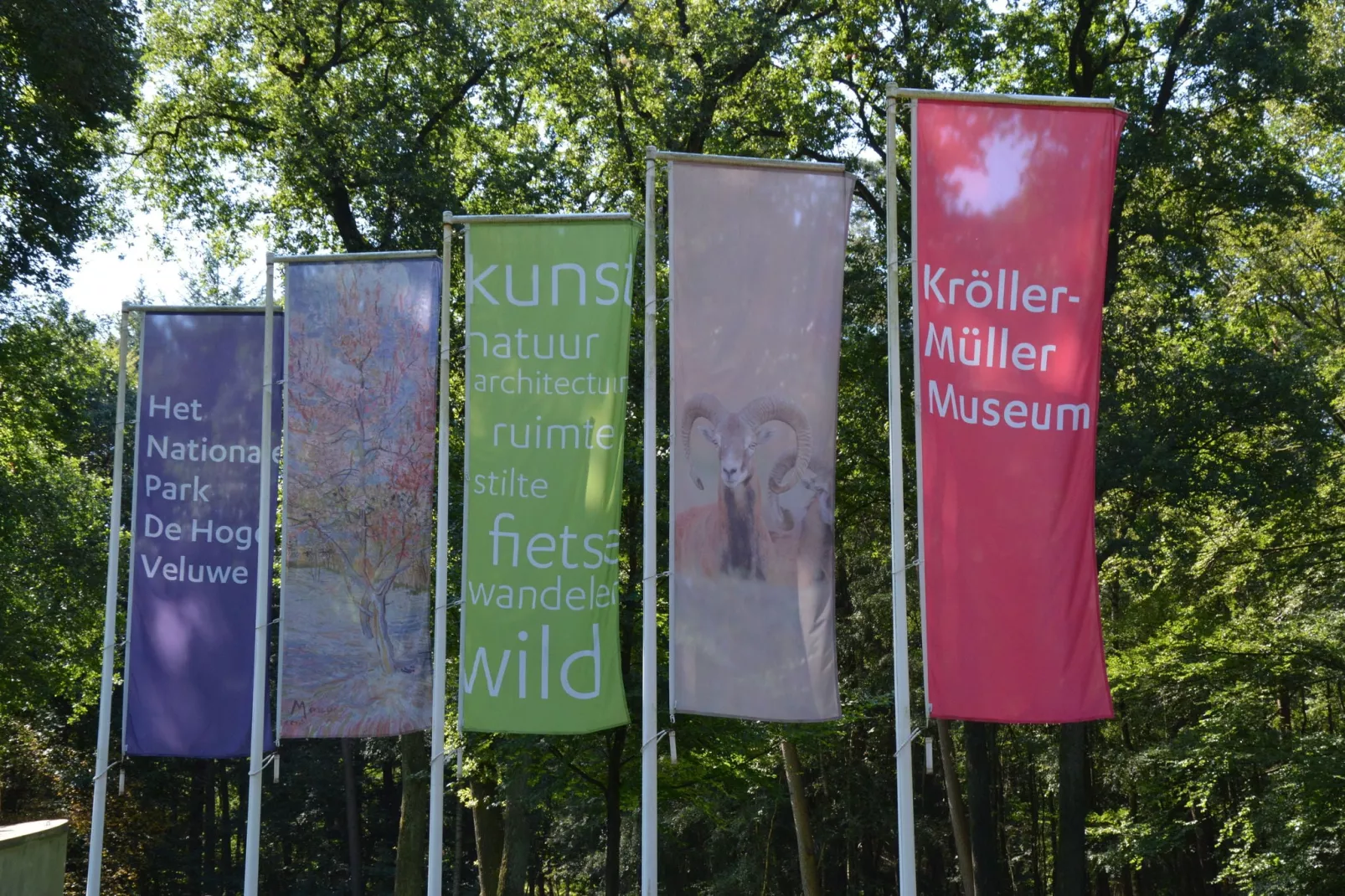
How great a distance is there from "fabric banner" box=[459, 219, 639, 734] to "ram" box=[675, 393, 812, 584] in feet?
3.24

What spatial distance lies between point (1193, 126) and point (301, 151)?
46.9 ft

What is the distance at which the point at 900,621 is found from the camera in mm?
11219

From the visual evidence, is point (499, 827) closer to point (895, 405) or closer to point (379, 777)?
point (895, 405)

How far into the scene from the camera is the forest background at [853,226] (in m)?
20.0

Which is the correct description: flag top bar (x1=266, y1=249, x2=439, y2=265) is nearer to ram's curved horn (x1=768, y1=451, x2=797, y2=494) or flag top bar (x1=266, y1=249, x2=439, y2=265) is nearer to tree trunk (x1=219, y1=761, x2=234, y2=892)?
ram's curved horn (x1=768, y1=451, x2=797, y2=494)

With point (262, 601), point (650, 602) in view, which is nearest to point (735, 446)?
point (650, 602)

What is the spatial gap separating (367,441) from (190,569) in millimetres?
2515

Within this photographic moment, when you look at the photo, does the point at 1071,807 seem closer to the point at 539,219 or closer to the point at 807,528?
the point at 807,528

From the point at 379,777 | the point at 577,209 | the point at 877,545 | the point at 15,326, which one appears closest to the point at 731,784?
the point at 877,545

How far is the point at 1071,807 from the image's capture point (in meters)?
22.2

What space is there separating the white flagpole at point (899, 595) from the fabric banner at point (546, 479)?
2.47m

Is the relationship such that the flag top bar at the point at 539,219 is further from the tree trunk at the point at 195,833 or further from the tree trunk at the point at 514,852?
the tree trunk at the point at 195,833

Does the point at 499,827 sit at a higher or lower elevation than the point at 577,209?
lower

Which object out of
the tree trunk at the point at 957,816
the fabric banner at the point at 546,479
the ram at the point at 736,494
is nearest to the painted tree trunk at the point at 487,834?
the tree trunk at the point at 957,816
